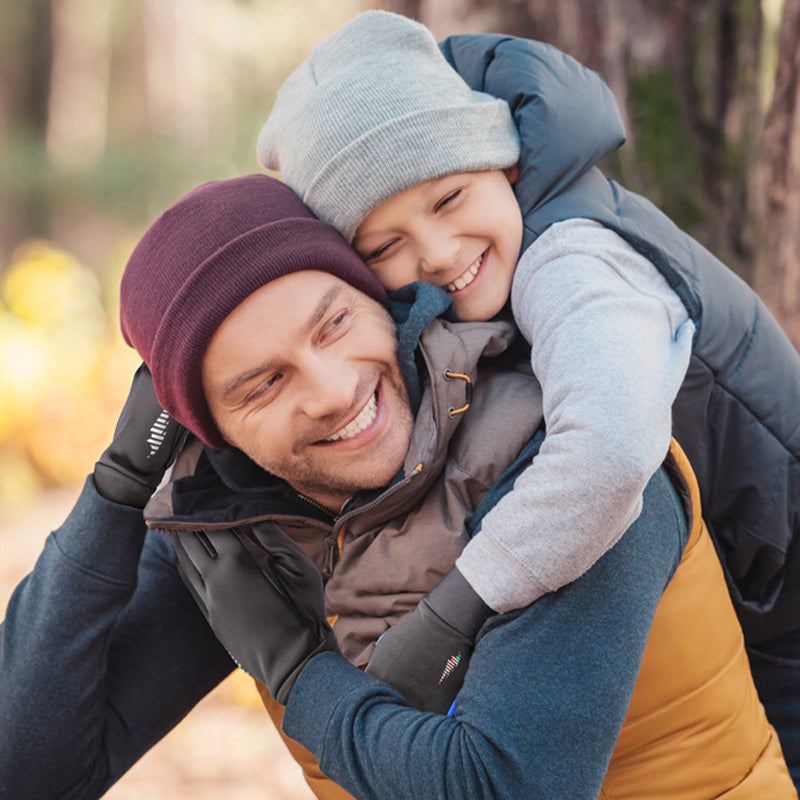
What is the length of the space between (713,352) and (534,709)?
69 centimetres

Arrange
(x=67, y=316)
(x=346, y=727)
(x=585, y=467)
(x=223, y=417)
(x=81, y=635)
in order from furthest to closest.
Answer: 1. (x=67, y=316)
2. (x=81, y=635)
3. (x=223, y=417)
4. (x=346, y=727)
5. (x=585, y=467)

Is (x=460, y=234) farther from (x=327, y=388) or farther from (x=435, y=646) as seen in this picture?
(x=435, y=646)

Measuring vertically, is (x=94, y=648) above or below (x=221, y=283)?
below

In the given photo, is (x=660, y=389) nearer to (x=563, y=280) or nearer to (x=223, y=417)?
(x=563, y=280)

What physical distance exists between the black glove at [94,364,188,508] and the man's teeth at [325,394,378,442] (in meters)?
0.42

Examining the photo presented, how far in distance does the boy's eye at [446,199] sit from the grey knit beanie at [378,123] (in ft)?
0.17

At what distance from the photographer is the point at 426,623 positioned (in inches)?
53.5

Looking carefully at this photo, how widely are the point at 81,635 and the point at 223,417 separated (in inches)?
21.3

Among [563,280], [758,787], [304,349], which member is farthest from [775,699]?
[304,349]

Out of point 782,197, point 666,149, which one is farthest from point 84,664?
point 782,197

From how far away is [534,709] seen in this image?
4.06ft

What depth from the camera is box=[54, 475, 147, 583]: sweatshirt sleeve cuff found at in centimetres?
175

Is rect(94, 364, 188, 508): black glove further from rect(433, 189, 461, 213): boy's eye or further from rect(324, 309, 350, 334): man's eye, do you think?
rect(433, 189, 461, 213): boy's eye

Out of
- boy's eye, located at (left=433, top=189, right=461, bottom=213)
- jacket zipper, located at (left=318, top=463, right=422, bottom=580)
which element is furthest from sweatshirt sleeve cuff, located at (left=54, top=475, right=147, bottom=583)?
boy's eye, located at (left=433, top=189, right=461, bottom=213)
